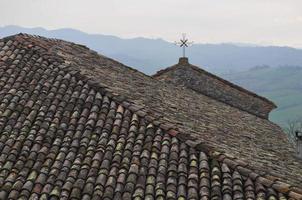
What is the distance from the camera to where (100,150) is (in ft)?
34.4

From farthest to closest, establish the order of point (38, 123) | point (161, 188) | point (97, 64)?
point (97, 64), point (38, 123), point (161, 188)

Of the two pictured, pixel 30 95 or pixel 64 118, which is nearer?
pixel 64 118

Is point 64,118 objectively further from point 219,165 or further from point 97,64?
point 97,64

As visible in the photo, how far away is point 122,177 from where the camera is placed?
9609 millimetres

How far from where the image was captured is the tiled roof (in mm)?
9297

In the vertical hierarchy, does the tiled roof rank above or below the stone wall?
below

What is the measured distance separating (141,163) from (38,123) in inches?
120

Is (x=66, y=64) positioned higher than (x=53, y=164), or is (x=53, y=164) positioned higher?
(x=66, y=64)

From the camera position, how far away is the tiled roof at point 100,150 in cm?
930

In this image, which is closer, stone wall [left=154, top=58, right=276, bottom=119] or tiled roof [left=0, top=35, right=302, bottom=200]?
tiled roof [left=0, top=35, right=302, bottom=200]

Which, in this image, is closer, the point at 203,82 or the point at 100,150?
the point at 100,150

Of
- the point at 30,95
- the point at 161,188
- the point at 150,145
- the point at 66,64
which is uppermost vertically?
the point at 66,64

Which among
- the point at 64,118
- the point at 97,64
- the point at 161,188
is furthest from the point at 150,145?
the point at 97,64

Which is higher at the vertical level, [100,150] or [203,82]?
[203,82]
